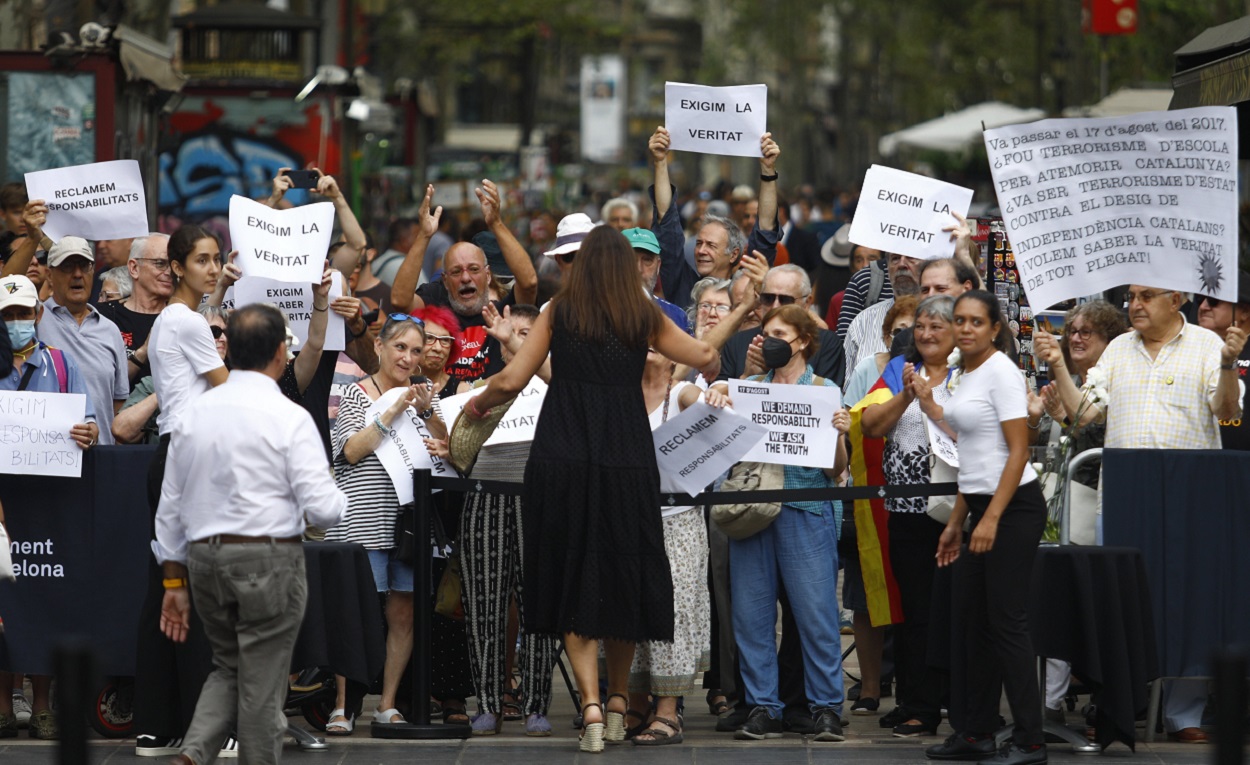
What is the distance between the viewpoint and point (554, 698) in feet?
30.9

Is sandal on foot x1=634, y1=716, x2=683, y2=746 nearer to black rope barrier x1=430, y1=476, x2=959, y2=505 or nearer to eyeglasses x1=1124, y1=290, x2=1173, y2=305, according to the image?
black rope barrier x1=430, y1=476, x2=959, y2=505

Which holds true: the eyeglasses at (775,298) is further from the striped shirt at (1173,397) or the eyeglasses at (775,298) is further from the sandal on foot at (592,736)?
the sandal on foot at (592,736)

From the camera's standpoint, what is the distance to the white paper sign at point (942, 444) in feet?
25.8

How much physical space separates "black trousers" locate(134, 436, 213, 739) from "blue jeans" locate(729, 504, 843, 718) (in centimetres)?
238

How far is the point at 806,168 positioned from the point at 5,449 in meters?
71.8

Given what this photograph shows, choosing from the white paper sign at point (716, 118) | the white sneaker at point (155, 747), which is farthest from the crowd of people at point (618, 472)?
the white paper sign at point (716, 118)

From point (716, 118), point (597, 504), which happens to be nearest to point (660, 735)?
point (597, 504)

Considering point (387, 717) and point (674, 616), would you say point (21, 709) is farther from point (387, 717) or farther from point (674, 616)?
point (674, 616)

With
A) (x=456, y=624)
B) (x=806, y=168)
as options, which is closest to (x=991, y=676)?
(x=456, y=624)

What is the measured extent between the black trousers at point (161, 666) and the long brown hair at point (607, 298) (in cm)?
180

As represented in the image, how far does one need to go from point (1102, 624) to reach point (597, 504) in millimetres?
2227

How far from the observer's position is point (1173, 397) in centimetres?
809

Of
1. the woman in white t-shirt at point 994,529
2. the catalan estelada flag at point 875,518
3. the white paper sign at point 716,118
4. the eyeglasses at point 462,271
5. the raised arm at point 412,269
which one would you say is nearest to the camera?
the woman in white t-shirt at point 994,529

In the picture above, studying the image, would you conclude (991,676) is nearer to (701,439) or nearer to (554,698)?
(701,439)
